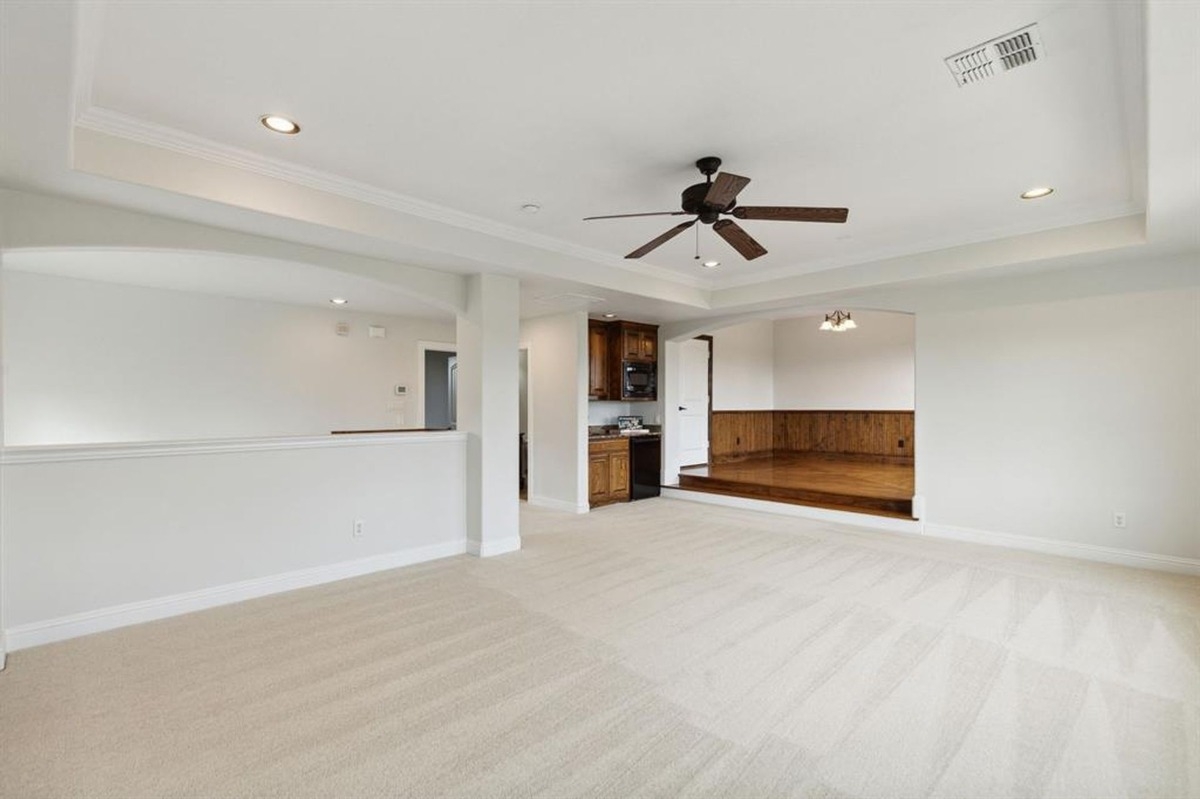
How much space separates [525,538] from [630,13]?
172 inches

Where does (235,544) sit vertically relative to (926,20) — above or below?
below

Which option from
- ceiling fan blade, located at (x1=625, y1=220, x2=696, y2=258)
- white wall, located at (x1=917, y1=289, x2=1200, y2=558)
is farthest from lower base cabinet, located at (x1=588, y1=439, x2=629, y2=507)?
ceiling fan blade, located at (x1=625, y1=220, x2=696, y2=258)

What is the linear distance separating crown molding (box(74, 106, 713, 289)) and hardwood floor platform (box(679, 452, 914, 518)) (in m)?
3.64

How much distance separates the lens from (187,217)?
3.24 metres

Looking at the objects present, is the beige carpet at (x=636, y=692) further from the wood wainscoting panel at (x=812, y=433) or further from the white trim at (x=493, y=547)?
the wood wainscoting panel at (x=812, y=433)

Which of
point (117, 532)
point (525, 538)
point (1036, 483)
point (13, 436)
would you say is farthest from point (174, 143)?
point (1036, 483)

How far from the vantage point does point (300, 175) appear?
3.29m

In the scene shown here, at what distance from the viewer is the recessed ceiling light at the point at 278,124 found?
2.70 meters

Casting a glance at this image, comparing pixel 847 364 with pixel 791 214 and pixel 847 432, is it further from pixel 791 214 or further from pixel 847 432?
pixel 791 214

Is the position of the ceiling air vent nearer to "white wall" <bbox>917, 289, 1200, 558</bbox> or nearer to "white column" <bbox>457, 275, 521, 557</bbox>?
"white wall" <bbox>917, 289, 1200, 558</bbox>

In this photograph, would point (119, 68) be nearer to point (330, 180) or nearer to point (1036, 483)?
point (330, 180)

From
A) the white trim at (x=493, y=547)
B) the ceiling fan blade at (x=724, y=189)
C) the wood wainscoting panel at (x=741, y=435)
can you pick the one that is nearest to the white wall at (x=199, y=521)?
the white trim at (x=493, y=547)

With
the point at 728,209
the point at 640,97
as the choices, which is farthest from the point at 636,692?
the point at 640,97

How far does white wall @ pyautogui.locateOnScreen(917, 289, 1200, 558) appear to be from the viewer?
419 cm
